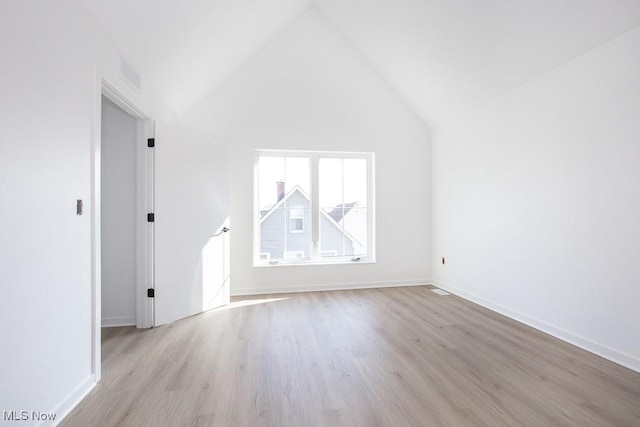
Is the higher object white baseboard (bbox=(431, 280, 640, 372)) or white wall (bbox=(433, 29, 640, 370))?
white wall (bbox=(433, 29, 640, 370))

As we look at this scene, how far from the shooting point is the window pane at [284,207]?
13.7 feet

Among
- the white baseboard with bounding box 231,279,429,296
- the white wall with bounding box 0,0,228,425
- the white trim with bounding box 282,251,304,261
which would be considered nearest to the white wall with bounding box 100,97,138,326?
the white wall with bounding box 0,0,228,425

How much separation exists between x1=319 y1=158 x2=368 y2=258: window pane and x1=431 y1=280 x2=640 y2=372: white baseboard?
1.68 meters

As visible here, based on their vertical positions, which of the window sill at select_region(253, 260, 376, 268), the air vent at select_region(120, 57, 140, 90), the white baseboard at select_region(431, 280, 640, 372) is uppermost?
the air vent at select_region(120, 57, 140, 90)

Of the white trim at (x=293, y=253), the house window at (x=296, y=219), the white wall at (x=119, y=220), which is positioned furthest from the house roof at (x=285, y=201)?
the white wall at (x=119, y=220)

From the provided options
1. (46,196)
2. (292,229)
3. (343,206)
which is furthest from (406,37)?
(46,196)

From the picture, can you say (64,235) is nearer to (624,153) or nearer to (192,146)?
(192,146)

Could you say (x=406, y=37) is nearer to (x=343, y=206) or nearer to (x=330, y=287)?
(x=343, y=206)

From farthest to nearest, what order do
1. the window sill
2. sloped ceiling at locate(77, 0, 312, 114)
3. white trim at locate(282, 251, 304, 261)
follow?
white trim at locate(282, 251, 304, 261) → the window sill → sloped ceiling at locate(77, 0, 312, 114)

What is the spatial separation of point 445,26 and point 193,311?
386 cm

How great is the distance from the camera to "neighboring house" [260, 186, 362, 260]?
165 inches

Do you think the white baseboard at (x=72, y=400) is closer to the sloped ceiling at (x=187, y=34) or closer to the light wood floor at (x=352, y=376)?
the light wood floor at (x=352, y=376)

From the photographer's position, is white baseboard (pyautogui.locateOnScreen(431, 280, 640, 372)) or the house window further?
the house window

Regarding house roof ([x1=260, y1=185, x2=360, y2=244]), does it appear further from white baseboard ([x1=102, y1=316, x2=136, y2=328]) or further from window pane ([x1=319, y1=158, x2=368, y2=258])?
white baseboard ([x1=102, y1=316, x2=136, y2=328])
